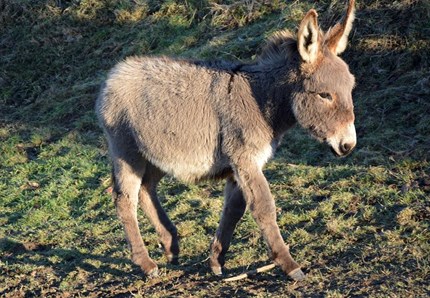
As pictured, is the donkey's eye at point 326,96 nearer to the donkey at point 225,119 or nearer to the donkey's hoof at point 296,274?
the donkey at point 225,119

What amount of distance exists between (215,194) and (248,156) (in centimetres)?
243

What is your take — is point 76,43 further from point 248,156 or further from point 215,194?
point 248,156

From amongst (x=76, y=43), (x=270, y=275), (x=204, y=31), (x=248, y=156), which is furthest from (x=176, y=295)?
(x=76, y=43)

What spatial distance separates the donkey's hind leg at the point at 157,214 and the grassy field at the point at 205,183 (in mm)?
136

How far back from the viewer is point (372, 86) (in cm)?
976

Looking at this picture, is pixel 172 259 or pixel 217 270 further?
pixel 172 259

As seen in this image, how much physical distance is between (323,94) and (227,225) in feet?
4.40

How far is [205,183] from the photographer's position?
25.8ft

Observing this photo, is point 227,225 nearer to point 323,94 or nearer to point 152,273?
point 152,273

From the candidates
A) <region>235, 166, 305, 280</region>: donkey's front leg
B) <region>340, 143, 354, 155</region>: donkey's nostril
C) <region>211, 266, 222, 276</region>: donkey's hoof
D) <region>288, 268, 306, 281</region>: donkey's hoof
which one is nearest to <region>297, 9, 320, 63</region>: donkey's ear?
<region>340, 143, 354, 155</region>: donkey's nostril

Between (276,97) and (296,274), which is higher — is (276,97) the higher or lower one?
the higher one

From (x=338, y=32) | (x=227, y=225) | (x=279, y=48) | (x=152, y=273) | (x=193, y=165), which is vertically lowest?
(x=152, y=273)

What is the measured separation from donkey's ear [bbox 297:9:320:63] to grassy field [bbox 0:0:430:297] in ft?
5.28

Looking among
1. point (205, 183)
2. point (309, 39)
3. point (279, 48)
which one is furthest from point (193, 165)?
point (205, 183)
